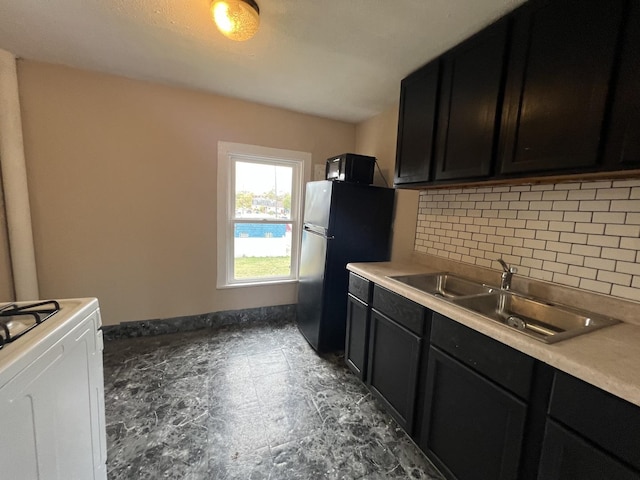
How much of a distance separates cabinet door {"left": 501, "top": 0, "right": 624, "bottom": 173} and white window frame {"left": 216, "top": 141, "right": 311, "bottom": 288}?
83.1 inches

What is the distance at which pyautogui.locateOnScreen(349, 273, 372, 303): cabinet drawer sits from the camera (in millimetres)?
1916

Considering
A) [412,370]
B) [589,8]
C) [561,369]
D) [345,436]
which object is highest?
[589,8]

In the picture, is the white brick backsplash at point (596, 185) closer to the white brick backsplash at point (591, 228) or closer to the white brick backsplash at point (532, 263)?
the white brick backsplash at point (591, 228)

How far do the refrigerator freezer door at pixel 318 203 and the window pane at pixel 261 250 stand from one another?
54 cm

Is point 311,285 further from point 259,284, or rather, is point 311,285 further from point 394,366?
point 394,366

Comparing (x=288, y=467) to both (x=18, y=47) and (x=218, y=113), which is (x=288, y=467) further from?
(x=18, y=47)

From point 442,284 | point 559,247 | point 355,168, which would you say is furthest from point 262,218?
point 559,247

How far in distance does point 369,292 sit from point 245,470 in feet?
4.02

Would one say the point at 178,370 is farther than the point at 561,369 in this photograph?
Yes

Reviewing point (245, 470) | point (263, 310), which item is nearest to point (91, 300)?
point (245, 470)

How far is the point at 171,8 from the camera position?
144cm

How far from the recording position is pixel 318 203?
2.50m

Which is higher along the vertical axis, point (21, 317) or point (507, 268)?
point (507, 268)

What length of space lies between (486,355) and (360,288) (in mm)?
981
